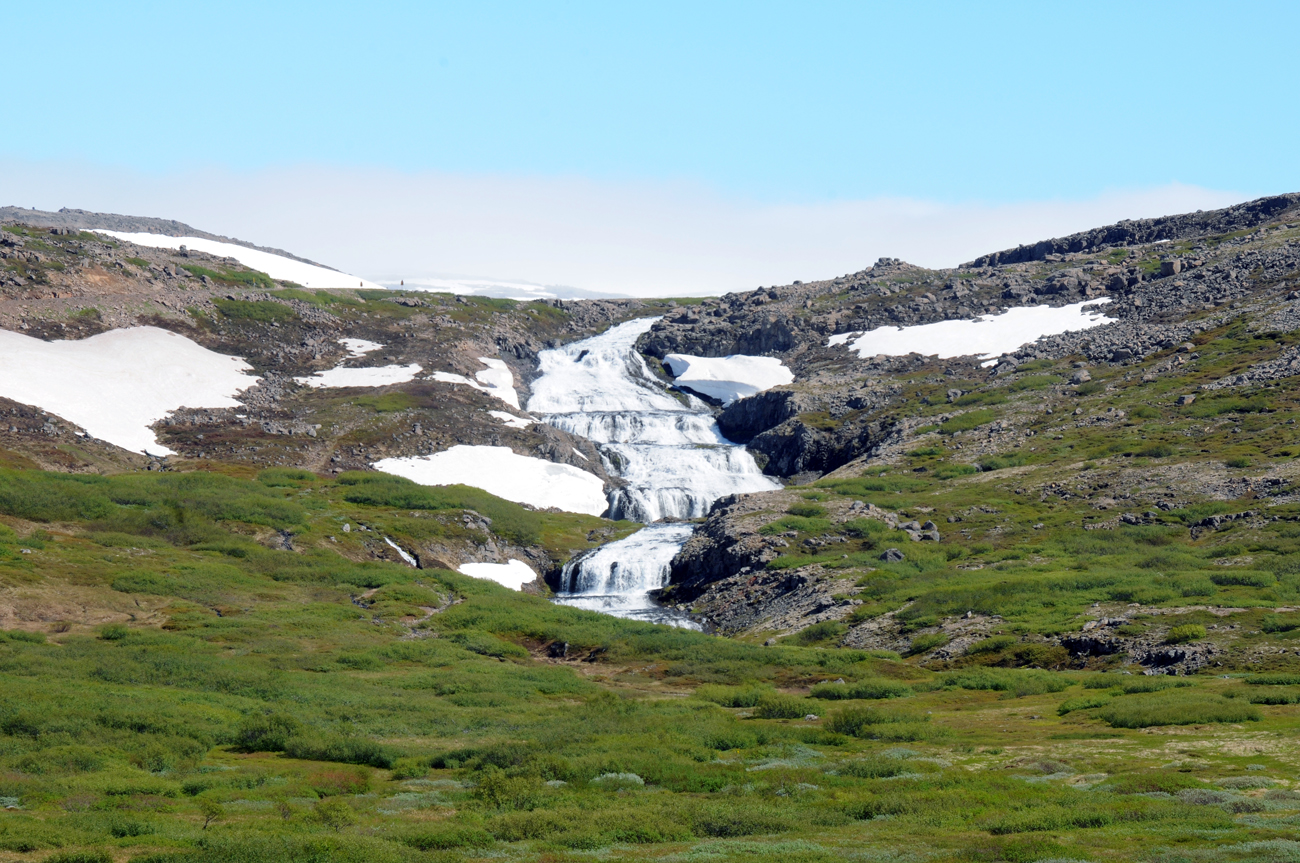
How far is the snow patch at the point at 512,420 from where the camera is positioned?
128 m

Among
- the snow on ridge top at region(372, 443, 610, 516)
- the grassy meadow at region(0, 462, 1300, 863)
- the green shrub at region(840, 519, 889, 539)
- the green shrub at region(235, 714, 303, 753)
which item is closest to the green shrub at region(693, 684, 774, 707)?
the grassy meadow at region(0, 462, 1300, 863)

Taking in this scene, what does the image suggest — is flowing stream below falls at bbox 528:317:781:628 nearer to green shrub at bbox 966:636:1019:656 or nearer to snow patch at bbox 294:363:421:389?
snow patch at bbox 294:363:421:389

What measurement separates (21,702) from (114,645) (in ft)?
47.9

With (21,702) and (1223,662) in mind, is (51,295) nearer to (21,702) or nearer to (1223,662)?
(21,702)

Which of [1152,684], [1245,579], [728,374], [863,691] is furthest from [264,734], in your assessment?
[728,374]

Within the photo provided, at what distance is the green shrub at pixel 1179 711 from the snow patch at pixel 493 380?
105 meters

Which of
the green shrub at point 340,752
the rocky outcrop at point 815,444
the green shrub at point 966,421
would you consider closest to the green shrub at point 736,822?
the green shrub at point 340,752

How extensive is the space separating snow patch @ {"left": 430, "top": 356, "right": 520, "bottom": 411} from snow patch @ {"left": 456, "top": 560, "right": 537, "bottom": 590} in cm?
5042

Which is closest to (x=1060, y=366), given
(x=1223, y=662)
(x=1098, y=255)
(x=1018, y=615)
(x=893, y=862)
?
(x=1098, y=255)

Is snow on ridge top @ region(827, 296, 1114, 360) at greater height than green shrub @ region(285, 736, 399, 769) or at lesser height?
greater

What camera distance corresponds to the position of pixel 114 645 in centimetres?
4778

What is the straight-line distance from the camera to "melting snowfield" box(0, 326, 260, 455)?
104m

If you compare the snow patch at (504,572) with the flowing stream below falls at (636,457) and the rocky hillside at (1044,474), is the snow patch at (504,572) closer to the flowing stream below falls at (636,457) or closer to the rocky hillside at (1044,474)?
the flowing stream below falls at (636,457)

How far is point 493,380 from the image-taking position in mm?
151875
